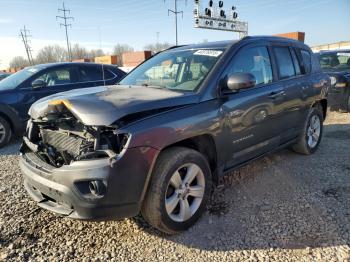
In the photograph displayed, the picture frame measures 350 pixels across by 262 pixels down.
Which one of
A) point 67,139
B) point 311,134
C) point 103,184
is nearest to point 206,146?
point 103,184

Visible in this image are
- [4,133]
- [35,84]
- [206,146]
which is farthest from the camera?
[35,84]

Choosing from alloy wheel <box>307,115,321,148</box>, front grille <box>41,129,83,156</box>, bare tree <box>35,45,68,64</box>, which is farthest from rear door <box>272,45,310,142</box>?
bare tree <box>35,45,68,64</box>

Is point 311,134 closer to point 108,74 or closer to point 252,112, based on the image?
point 252,112

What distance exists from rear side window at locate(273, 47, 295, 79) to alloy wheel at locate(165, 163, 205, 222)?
2038 millimetres

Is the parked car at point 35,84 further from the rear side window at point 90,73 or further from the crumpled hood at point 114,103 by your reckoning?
the crumpled hood at point 114,103

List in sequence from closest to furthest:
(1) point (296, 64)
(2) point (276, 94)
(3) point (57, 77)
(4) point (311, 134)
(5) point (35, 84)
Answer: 1. (2) point (276, 94)
2. (1) point (296, 64)
3. (4) point (311, 134)
4. (5) point (35, 84)
5. (3) point (57, 77)

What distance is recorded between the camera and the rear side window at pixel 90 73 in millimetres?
7469

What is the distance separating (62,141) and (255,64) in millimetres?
2414

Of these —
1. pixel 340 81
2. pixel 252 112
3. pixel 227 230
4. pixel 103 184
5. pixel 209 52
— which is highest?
pixel 209 52

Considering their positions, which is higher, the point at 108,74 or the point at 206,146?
the point at 108,74

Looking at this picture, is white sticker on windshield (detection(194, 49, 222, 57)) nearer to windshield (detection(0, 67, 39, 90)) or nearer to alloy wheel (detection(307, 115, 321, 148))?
alloy wheel (detection(307, 115, 321, 148))

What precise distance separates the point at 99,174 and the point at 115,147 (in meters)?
0.27

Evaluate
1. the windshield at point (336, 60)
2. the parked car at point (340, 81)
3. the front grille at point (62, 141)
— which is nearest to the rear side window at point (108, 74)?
the front grille at point (62, 141)

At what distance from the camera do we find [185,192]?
3047mm
